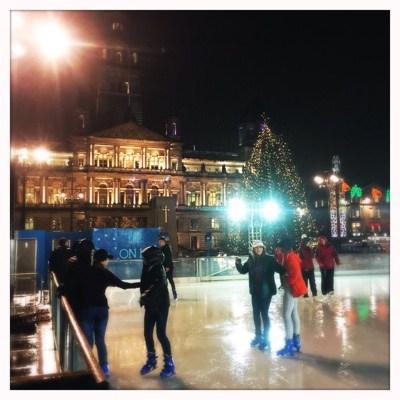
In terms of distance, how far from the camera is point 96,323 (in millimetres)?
5047

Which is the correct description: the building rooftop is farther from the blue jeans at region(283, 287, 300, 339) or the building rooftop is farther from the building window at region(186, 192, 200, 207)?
the blue jeans at region(283, 287, 300, 339)

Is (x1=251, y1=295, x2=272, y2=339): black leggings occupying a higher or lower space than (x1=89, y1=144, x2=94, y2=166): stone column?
lower

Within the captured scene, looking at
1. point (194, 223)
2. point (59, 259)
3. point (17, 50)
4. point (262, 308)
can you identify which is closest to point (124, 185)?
point (194, 223)

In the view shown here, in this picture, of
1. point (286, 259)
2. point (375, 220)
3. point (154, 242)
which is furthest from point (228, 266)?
point (375, 220)

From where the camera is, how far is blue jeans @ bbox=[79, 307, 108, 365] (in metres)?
4.98

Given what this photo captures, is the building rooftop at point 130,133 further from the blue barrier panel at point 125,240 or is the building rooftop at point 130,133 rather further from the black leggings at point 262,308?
the black leggings at point 262,308

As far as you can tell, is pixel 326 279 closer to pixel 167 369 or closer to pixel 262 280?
pixel 262 280

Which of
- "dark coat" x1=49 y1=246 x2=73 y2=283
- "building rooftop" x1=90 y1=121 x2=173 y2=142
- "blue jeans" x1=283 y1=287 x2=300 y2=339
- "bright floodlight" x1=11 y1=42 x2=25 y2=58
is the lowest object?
"blue jeans" x1=283 y1=287 x2=300 y2=339

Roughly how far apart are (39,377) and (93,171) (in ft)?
181

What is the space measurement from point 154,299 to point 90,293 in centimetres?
76

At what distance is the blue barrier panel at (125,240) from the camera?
60.8ft

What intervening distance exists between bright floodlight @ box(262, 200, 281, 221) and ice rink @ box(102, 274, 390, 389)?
42.3 ft

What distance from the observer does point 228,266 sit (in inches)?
650

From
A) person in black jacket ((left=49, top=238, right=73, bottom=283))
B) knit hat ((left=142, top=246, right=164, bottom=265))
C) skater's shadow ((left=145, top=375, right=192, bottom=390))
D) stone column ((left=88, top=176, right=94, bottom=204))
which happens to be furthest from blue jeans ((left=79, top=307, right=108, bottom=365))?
stone column ((left=88, top=176, right=94, bottom=204))
